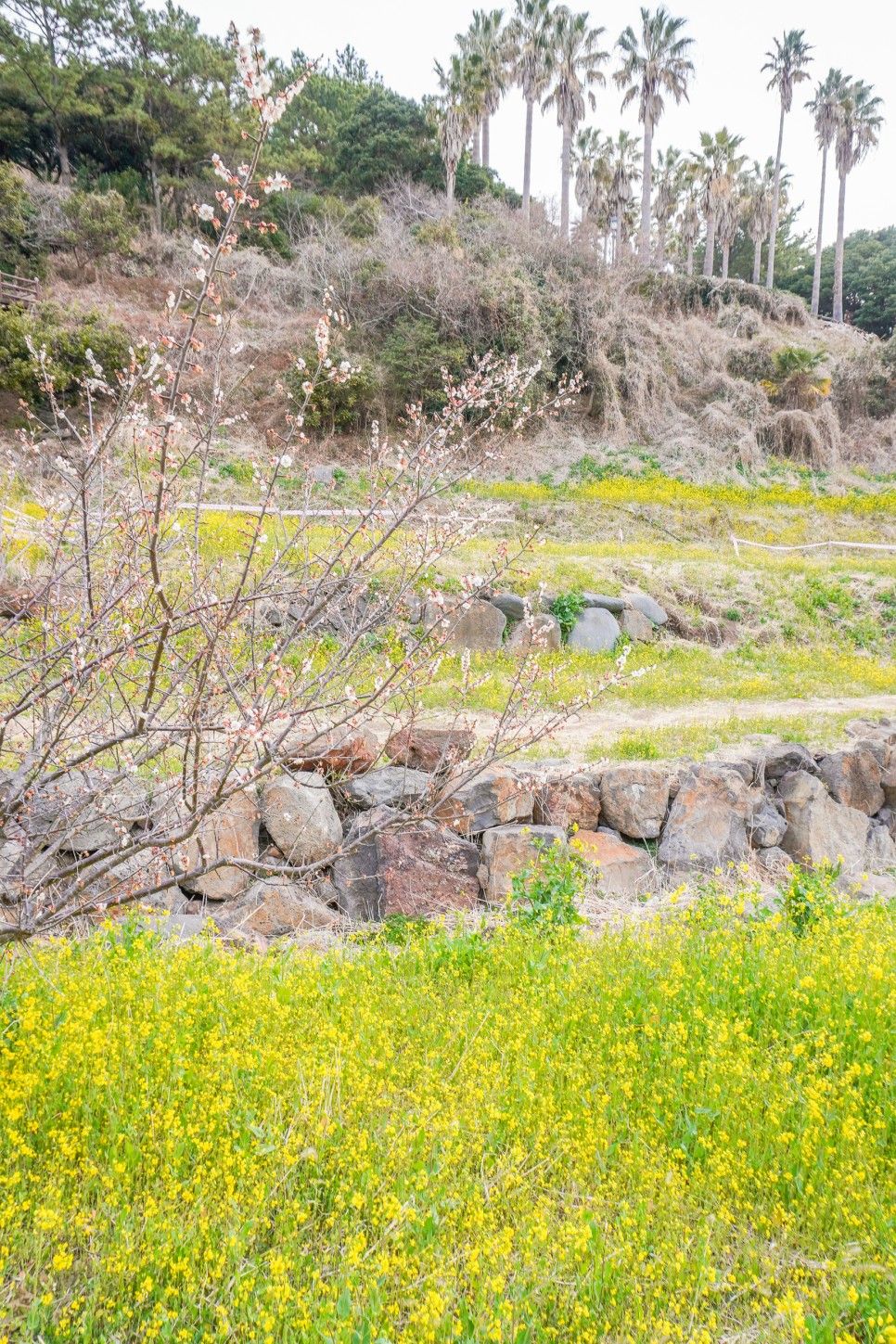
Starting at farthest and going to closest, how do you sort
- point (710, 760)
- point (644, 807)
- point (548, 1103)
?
point (710, 760) < point (644, 807) < point (548, 1103)

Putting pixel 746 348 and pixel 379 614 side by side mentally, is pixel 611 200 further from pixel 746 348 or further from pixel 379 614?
pixel 379 614

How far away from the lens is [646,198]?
101ft

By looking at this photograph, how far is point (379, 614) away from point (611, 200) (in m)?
39.6

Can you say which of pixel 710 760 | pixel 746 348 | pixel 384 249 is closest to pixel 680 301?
pixel 746 348

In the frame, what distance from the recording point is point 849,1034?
312 cm

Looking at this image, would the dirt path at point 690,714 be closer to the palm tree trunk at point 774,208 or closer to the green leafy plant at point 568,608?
the green leafy plant at point 568,608

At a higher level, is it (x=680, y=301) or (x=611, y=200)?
(x=611, y=200)

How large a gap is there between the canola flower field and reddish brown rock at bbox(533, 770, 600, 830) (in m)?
2.87

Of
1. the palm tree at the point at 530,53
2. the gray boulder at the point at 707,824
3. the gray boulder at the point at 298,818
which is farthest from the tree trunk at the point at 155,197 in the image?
the gray boulder at the point at 707,824

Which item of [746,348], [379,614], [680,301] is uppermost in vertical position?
[680,301]

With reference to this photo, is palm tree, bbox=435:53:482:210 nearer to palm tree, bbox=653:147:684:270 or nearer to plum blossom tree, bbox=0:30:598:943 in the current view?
palm tree, bbox=653:147:684:270

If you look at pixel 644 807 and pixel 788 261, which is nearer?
pixel 644 807

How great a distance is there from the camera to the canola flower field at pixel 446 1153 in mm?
1940

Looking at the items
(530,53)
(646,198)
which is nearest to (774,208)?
(646,198)
